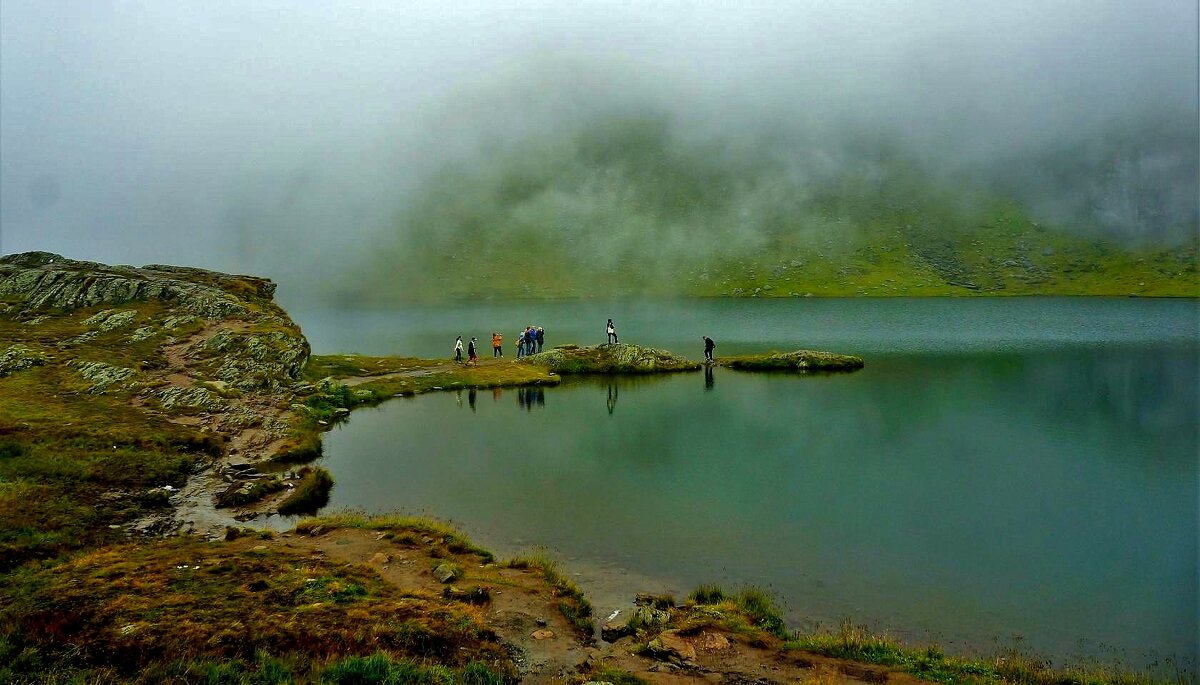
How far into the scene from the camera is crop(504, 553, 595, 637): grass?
19383 millimetres

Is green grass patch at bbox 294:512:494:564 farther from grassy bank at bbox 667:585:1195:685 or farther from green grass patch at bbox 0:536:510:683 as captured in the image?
grassy bank at bbox 667:585:1195:685

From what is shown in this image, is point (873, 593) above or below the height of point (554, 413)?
below

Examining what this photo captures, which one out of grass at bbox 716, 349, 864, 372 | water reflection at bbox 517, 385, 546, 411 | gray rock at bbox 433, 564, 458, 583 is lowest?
gray rock at bbox 433, 564, 458, 583

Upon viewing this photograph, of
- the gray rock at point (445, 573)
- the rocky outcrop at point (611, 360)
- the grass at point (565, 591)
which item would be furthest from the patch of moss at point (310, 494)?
the rocky outcrop at point (611, 360)

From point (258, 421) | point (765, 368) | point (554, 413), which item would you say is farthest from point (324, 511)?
point (765, 368)

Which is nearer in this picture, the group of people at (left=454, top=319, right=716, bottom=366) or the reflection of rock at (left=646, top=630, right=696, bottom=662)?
the reflection of rock at (left=646, top=630, right=696, bottom=662)

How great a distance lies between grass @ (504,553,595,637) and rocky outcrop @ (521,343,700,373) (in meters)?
49.0

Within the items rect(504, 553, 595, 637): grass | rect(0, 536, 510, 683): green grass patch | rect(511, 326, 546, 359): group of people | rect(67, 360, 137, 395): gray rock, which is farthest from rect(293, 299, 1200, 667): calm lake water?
rect(511, 326, 546, 359): group of people

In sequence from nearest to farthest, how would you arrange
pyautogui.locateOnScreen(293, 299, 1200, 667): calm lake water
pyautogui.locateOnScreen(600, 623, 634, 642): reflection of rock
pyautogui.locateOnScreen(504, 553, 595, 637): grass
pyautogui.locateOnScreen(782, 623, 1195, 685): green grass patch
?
pyautogui.locateOnScreen(782, 623, 1195, 685): green grass patch < pyautogui.locateOnScreen(600, 623, 634, 642): reflection of rock < pyautogui.locateOnScreen(504, 553, 595, 637): grass < pyautogui.locateOnScreen(293, 299, 1200, 667): calm lake water

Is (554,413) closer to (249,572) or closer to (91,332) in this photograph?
(249,572)

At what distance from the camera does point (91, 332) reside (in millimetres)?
53219

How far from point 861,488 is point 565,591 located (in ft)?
59.8

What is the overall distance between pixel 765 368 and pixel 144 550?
63.0 metres

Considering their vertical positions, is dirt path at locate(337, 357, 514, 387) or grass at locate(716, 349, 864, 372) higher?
dirt path at locate(337, 357, 514, 387)
